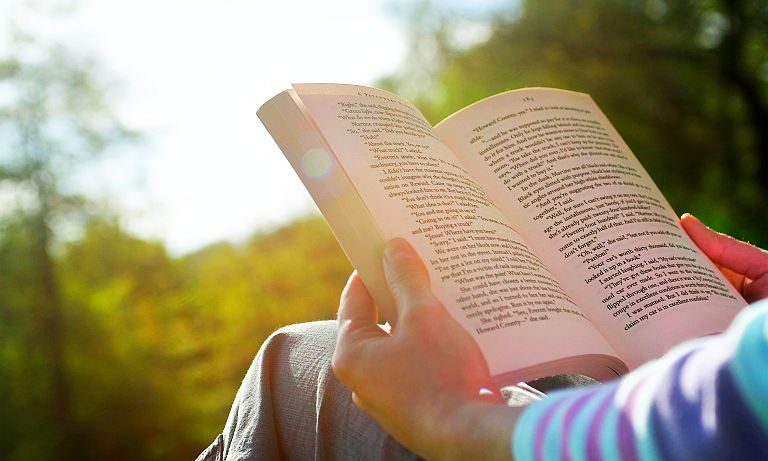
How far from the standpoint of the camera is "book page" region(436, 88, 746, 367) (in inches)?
33.7

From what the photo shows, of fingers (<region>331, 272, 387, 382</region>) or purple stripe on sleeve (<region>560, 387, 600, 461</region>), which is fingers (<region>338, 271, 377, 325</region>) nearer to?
fingers (<region>331, 272, 387, 382</region>)

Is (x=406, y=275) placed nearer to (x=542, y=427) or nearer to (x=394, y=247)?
(x=394, y=247)

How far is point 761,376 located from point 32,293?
7898 millimetres

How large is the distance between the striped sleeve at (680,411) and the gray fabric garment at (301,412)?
0.25 meters

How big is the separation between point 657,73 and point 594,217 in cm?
823

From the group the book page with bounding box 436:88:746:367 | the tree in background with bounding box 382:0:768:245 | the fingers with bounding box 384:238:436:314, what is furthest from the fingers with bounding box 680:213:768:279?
the tree in background with bounding box 382:0:768:245

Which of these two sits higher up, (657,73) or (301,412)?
(657,73)

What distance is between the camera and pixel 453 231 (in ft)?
2.55

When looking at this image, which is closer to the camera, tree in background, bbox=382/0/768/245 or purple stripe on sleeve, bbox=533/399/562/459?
purple stripe on sleeve, bbox=533/399/562/459

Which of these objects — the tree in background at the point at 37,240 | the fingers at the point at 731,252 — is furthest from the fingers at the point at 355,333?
the tree in background at the point at 37,240

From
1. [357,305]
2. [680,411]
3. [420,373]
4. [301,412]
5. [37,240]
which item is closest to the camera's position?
[680,411]

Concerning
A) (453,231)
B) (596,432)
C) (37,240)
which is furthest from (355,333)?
(37,240)

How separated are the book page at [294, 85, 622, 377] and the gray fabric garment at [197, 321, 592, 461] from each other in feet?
0.25

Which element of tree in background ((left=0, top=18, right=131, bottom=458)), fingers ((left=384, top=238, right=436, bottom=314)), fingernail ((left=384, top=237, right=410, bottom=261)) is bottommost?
fingers ((left=384, top=238, right=436, bottom=314))
